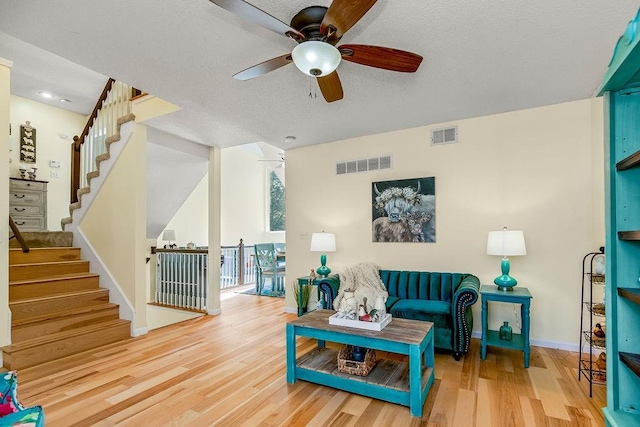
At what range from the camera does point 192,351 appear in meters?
3.48

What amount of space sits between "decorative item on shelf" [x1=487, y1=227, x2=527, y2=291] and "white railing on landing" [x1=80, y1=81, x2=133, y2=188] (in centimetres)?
465

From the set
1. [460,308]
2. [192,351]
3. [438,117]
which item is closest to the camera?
[460,308]

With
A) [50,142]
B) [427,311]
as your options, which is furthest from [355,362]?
[50,142]

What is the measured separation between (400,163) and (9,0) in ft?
12.4

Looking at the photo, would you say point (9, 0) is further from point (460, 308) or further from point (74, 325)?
point (460, 308)

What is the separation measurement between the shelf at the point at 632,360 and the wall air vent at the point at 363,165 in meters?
3.36

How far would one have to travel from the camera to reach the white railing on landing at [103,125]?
14.5 feet

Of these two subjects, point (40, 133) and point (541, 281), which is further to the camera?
point (40, 133)

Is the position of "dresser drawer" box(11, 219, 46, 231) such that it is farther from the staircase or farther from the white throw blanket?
the white throw blanket

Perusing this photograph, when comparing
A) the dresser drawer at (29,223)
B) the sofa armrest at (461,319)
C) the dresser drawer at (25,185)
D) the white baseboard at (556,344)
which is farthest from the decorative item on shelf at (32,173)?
the white baseboard at (556,344)

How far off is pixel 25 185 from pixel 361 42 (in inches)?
233

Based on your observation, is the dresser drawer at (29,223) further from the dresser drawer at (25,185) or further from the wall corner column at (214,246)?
the wall corner column at (214,246)

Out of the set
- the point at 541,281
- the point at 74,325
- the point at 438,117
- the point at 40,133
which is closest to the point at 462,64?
the point at 438,117

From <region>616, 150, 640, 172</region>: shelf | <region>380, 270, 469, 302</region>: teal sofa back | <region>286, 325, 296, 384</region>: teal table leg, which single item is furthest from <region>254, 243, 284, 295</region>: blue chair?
<region>616, 150, 640, 172</region>: shelf
